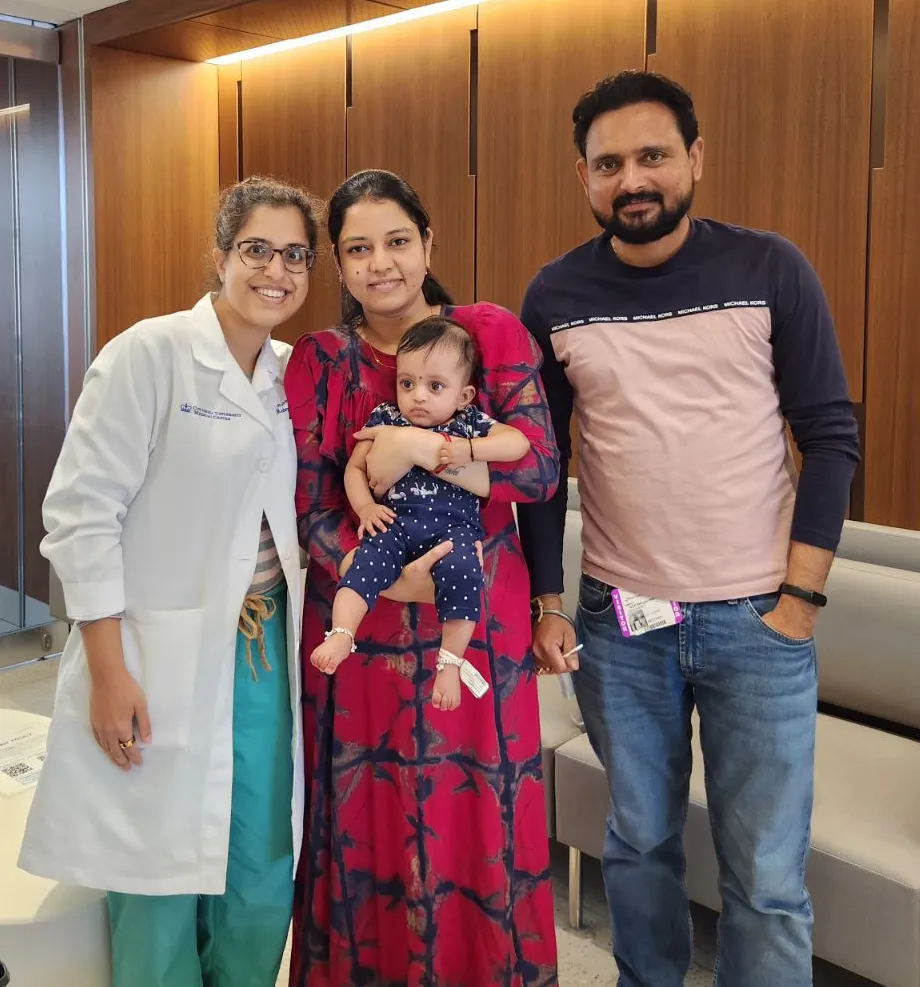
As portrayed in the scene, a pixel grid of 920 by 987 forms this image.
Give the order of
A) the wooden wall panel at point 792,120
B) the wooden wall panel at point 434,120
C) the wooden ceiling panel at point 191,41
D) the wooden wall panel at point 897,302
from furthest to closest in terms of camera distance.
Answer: the wooden ceiling panel at point 191,41 → the wooden wall panel at point 434,120 → the wooden wall panel at point 792,120 → the wooden wall panel at point 897,302

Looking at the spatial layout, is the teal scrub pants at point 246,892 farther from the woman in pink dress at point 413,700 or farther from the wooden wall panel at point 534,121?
the wooden wall panel at point 534,121

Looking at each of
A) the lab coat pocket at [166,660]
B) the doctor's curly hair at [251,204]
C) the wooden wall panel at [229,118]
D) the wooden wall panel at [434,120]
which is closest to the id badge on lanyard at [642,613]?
the lab coat pocket at [166,660]

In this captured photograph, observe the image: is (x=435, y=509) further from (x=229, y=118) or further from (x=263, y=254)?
(x=229, y=118)

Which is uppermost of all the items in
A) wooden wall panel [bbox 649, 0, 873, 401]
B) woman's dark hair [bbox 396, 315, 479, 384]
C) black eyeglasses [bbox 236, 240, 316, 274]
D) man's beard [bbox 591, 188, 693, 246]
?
wooden wall panel [bbox 649, 0, 873, 401]

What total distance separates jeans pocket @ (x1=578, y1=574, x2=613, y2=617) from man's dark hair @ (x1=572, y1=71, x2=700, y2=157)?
0.79 m

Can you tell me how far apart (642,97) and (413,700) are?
3.63ft

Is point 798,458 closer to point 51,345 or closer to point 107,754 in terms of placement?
point 107,754

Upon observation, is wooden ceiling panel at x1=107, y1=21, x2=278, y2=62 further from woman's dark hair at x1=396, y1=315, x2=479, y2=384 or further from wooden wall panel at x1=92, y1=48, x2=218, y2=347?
woman's dark hair at x1=396, y1=315, x2=479, y2=384

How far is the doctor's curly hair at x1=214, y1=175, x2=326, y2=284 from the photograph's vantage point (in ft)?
5.68

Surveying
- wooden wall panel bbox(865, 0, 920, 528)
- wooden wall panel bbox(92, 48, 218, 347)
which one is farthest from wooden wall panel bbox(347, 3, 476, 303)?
wooden wall panel bbox(865, 0, 920, 528)

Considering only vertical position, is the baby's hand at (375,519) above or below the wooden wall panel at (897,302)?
below

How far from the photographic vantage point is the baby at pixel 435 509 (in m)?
1.61

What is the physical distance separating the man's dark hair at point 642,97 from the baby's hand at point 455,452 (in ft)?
2.03

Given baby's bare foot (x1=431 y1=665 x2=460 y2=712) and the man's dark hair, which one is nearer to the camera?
baby's bare foot (x1=431 y1=665 x2=460 y2=712)
